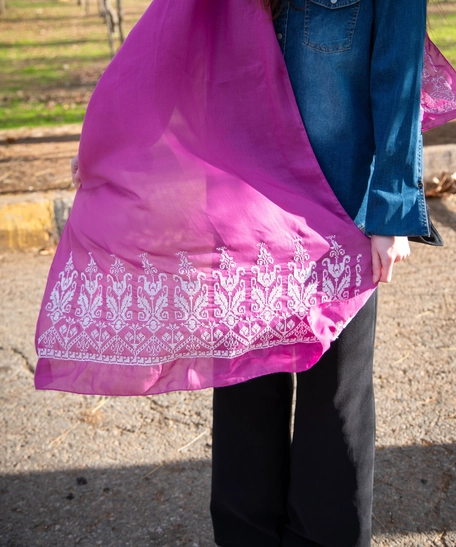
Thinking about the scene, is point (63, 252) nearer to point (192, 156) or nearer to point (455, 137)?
point (192, 156)

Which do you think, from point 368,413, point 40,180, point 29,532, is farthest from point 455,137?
point 29,532

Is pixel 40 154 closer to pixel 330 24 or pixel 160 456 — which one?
pixel 160 456

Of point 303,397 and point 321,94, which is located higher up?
point 321,94

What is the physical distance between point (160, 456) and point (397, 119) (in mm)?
1530

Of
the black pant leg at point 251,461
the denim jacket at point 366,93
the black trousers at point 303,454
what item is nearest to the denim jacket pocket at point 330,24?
the denim jacket at point 366,93

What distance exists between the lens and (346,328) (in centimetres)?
158

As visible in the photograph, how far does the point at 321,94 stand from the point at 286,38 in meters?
0.15

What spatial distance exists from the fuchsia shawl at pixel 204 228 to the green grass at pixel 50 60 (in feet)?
17.4

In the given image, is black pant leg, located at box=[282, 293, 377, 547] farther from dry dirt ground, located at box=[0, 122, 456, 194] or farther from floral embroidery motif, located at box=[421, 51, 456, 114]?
dry dirt ground, located at box=[0, 122, 456, 194]

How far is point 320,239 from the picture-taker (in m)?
1.46

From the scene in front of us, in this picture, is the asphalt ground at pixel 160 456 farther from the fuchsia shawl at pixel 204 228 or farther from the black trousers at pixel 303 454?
the fuchsia shawl at pixel 204 228

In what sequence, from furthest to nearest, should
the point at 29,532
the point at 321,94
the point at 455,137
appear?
A: the point at 455,137 < the point at 29,532 < the point at 321,94

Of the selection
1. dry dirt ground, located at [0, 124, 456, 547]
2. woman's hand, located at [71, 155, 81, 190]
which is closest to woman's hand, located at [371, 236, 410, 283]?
woman's hand, located at [71, 155, 81, 190]

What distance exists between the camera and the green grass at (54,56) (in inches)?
→ 279
